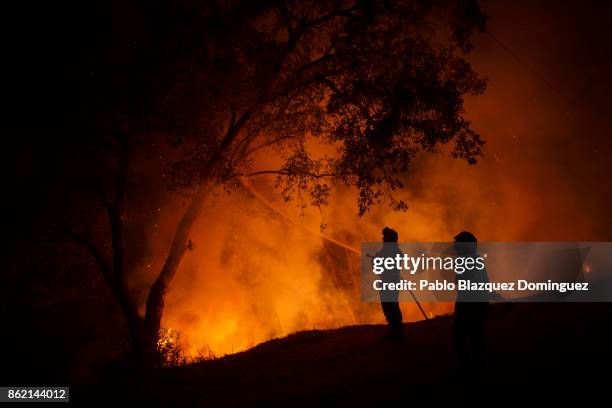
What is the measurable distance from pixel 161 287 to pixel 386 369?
6226mm

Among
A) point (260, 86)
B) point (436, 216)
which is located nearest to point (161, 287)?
point (260, 86)

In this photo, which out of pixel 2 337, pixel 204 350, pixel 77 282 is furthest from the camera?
pixel 204 350

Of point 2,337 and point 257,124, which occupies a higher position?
point 257,124

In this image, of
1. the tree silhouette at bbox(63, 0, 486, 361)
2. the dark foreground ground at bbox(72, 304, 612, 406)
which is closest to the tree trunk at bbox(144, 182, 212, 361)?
the tree silhouette at bbox(63, 0, 486, 361)

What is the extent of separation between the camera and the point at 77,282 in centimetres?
1216

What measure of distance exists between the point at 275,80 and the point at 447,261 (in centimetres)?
1481

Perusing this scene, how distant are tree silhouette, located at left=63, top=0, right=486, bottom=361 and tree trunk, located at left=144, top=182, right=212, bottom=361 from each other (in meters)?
0.03

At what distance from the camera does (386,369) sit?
20.8ft

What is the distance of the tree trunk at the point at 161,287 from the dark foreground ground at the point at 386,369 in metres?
2.24

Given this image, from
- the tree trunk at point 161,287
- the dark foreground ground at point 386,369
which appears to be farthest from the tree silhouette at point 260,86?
the dark foreground ground at point 386,369

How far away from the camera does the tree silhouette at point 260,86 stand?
941 centimetres

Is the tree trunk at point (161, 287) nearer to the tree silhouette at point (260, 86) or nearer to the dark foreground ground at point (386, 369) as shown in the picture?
the tree silhouette at point (260, 86)

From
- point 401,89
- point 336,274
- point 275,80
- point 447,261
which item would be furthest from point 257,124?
point 447,261

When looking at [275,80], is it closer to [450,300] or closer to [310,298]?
[310,298]
